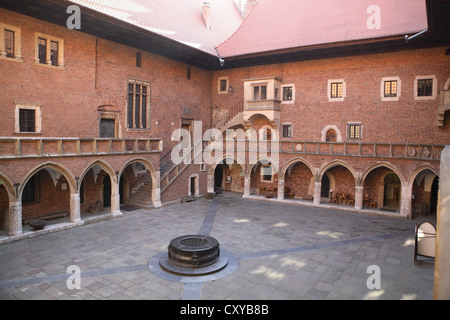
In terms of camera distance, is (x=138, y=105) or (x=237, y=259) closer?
(x=237, y=259)

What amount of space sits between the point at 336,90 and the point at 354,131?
125 inches

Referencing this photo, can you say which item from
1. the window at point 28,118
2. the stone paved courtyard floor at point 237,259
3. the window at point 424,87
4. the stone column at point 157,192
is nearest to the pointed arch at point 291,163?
the stone paved courtyard floor at point 237,259

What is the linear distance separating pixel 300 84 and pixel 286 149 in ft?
16.7

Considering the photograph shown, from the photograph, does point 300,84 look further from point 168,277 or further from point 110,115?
point 168,277

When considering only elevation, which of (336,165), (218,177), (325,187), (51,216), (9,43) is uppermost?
(9,43)

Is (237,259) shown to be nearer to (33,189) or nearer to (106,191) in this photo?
(33,189)

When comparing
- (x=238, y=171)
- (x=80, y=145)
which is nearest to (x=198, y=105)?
(x=238, y=171)

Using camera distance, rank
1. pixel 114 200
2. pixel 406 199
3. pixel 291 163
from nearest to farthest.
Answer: pixel 114 200 → pixel 406 199 → pixel 291 163

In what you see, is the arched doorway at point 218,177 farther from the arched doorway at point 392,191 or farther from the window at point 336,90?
the arched doorway at point 392,191

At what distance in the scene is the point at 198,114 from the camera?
2720 cm

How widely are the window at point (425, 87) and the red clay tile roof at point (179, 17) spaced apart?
14.5 meters

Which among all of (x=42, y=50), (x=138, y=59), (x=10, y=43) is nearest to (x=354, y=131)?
(x=138, y=59)

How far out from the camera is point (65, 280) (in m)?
10.6

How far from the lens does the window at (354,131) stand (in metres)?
22.4
